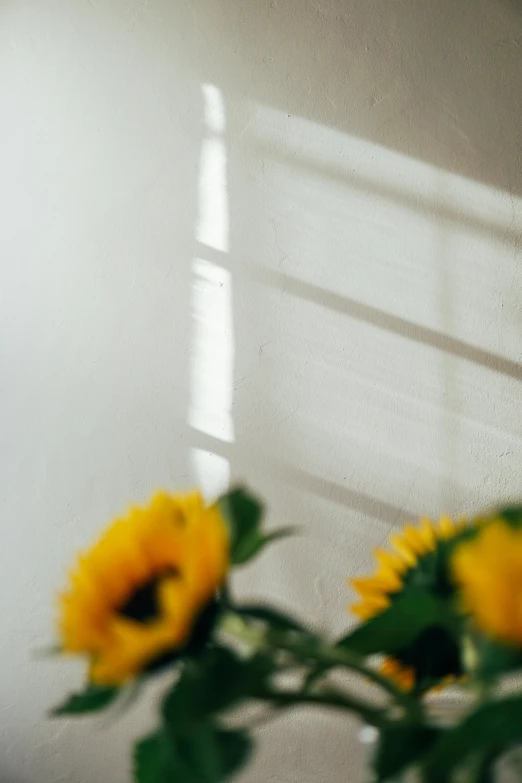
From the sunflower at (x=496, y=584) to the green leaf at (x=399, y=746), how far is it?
56 millimetres

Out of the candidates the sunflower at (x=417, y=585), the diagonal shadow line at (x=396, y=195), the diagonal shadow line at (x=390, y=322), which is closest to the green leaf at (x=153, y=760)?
the sunflower at (x=417, y=585)

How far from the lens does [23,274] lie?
7.03 ft

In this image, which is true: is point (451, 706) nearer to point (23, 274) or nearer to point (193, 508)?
point (193, 508)

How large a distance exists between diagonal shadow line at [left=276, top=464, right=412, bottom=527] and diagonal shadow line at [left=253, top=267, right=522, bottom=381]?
0.42 m

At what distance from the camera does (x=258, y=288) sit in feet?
6.79

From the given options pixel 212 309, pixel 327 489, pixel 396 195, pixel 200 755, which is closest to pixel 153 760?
pixel 200 755

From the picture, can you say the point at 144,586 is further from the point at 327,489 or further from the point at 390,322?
the point at 390,322

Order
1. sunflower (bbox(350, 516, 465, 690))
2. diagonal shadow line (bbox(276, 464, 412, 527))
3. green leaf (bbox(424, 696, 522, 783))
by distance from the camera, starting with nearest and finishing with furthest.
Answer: green leaf (bbox(424, 696, 522, 783)) < sunflower (bbox(350, 516, 465, 690)) < diagonal shadow line (bbox(276, 464, 412, 527))

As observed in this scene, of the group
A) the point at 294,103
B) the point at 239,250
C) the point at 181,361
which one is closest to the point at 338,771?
the point at 181,361

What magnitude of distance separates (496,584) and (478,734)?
0.05m

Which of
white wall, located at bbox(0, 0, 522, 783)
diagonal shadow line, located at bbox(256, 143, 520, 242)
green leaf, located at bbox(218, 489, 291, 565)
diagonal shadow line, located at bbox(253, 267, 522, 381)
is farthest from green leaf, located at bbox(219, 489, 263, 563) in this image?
diagonal shadow line, located at bbox(256, 143, 520, 242)

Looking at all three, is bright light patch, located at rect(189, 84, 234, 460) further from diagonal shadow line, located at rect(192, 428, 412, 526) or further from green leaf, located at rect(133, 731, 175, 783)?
green leaf, located at rect(133, 731, 175, 783)

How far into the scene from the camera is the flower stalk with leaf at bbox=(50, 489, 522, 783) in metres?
0.26

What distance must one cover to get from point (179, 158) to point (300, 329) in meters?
0.58
